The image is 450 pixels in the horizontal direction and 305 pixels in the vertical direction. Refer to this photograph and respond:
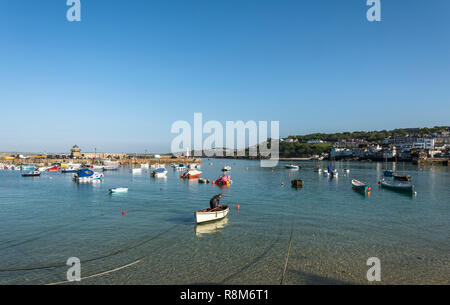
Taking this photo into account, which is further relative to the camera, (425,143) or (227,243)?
(425,143)

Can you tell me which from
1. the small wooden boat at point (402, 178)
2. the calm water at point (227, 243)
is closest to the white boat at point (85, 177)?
the calm water at point (227, 243)

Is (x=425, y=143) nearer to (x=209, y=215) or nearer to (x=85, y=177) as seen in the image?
(x=85, y=177)

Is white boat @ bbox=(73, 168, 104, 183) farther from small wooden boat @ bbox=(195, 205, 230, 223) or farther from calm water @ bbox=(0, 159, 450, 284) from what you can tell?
small wooden boat @ bbox=(195, 205, 230, 223)

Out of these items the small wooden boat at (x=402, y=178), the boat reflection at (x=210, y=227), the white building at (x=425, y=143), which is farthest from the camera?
the white building at (x=425, y=143)

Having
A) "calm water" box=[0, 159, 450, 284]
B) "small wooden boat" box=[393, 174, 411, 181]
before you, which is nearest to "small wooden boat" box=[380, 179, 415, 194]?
"calm water" box=[0, 159, 450, 284]

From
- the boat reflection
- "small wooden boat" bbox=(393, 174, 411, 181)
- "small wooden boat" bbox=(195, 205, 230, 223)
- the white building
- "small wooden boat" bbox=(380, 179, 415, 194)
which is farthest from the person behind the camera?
the white building

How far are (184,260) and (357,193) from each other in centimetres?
3795

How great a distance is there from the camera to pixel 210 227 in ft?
75.2

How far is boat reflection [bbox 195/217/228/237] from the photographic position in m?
21.5

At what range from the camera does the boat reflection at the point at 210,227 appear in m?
21.5

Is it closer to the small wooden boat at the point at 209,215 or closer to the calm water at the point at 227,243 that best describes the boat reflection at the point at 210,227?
the calm water at the point at 227,243

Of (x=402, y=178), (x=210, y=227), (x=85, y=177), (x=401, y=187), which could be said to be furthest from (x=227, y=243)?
(x=402, y=178)
